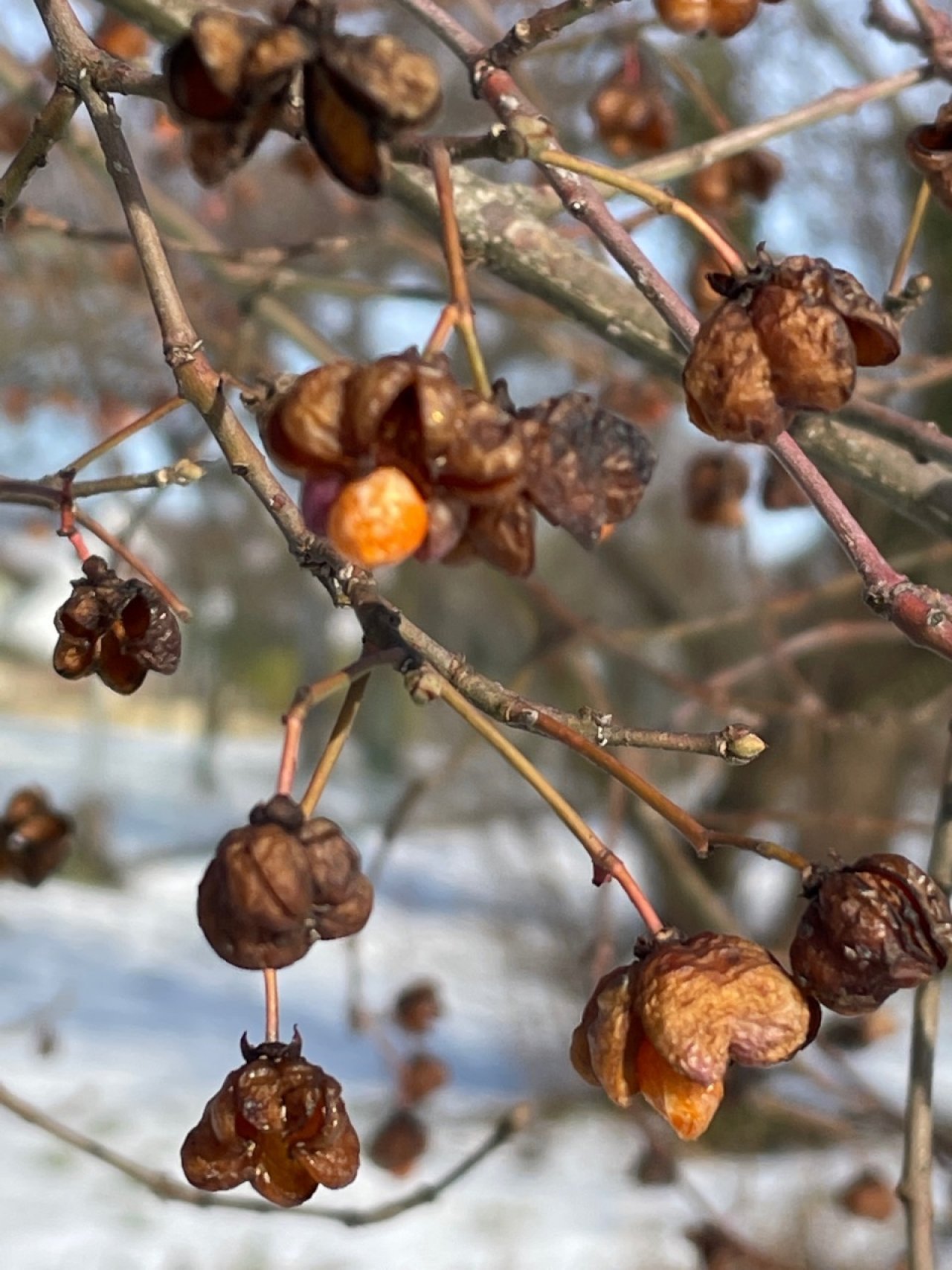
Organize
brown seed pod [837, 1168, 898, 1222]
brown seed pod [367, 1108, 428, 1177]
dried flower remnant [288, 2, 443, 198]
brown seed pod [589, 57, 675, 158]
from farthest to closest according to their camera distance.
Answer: brown seed pod [837, 1168, 898, 1222], brown seed pod [367, 1108, 428, 1177], brown seed pod [589, 57, 675, 158], dried flower remnant [288, 2, 443, 198]

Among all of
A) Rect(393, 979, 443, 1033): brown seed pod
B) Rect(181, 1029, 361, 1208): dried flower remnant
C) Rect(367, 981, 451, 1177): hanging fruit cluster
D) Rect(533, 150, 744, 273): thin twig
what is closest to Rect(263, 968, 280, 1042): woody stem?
Rect(181, 1029, 361, 1208): dried flower remnant

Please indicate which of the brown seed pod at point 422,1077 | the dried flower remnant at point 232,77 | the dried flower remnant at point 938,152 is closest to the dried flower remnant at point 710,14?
the dried flower remnant at point 938,152

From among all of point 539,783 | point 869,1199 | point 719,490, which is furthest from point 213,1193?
point 869,1199

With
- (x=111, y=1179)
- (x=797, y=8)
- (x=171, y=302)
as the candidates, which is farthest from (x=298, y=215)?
(x=171, y=302)

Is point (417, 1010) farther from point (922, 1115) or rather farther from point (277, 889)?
point (277, 889)

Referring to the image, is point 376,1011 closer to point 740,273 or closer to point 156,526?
point 740,273

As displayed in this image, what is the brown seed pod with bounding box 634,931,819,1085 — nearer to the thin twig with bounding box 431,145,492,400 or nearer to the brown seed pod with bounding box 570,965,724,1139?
the brown seed pod with bounding box 570,965,724,1139

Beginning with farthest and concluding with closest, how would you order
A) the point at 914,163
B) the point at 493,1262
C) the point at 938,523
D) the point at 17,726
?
1. the point at 17,726
2. the point at 493,1262
3. the point at 938,523
4. the point at 914,163
